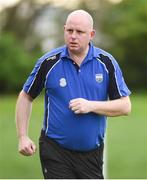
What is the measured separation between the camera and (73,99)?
5918mm

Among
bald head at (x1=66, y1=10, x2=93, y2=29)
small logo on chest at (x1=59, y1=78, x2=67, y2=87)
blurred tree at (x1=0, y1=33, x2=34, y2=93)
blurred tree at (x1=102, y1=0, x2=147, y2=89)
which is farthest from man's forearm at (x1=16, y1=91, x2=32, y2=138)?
blurred tree at (x1=102, y1=0, x2=147, y2=89)

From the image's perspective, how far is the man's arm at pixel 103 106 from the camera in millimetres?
5746

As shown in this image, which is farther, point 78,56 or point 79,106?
point 78,56

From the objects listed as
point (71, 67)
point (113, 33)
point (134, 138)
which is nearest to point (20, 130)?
point (71, 67)

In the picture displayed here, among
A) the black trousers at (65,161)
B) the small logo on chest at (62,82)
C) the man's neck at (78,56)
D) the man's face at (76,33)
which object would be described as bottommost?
the black trousers at (65,161)

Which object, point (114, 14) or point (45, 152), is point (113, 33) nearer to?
point (114, 14)

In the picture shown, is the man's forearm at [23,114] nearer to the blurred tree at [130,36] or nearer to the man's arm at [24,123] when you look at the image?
the man's arm at [24,123]

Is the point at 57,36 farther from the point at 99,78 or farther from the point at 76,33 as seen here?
the point at 76,33

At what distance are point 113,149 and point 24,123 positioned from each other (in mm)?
10757

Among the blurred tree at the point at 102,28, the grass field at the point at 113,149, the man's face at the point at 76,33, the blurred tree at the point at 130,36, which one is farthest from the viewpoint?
the blurred tree at the point at 102,28

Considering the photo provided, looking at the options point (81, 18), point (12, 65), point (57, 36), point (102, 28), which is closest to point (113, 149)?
point (81, 18)

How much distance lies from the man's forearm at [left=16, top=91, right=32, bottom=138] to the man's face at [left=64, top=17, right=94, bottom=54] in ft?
2.10

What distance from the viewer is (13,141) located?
17.3m

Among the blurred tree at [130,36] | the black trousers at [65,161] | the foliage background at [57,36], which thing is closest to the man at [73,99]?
the black trousers at [65,161]
